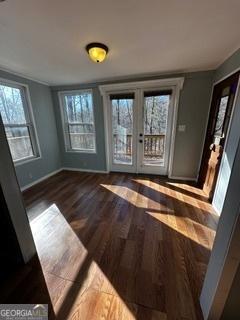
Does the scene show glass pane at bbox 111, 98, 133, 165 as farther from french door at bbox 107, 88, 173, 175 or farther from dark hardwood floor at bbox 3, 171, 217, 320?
dark hardwood floor at bbox 3, 171, 217, 320

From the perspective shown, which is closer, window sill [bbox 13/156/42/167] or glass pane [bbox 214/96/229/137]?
glass pane [bbox 214/96/229/137]

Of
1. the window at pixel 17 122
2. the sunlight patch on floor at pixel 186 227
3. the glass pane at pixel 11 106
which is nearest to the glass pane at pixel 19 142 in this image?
the window at pixel 17 122

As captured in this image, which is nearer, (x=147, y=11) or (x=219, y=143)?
(x=147, y=11)

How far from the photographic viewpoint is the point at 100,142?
12.4ft

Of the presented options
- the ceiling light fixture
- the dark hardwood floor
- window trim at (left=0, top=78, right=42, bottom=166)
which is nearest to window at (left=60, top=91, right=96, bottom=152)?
window trim at (left=0, top=78, right=42, bottom=166)

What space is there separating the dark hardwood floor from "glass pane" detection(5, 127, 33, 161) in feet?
2.96

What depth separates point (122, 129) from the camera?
11.8 feet

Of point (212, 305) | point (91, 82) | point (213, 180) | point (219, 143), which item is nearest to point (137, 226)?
point (212, 305)

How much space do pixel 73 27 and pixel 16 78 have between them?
2.09 m

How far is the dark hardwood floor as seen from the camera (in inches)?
44.8

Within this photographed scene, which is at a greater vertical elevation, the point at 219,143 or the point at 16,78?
the point at 16,78

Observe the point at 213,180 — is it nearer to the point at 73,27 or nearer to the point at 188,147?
the point at 188,147

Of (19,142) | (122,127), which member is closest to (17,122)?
(19,142)

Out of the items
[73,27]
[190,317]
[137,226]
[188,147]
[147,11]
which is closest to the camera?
[190,317]
